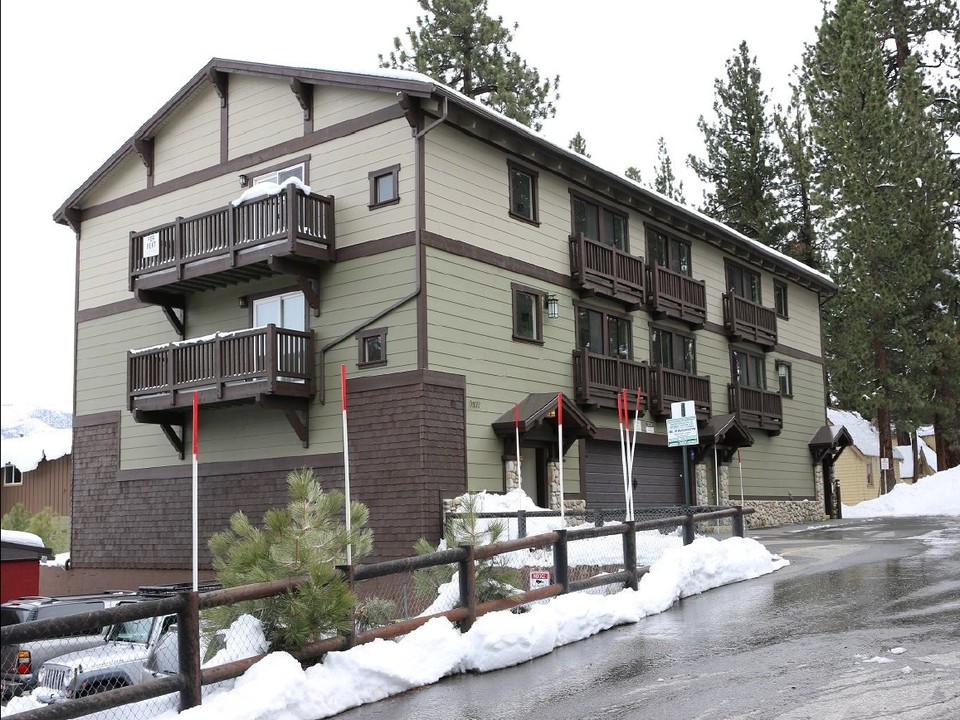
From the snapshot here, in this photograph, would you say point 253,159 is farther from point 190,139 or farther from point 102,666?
point 102,666

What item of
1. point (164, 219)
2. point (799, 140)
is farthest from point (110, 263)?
point (799, 140)

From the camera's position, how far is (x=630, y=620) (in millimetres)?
12414

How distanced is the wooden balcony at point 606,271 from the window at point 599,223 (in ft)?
1.60

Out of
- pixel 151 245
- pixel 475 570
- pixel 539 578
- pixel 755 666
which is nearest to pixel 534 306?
pixel 151 245

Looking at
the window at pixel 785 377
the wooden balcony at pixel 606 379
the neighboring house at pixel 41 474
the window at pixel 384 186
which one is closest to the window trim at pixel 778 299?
the window at pixel 785 377

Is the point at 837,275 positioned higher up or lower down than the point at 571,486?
higher up

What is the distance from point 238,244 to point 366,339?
3.28 m

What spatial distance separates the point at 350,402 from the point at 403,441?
1601 millimetres

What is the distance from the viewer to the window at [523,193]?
22766 millimetres

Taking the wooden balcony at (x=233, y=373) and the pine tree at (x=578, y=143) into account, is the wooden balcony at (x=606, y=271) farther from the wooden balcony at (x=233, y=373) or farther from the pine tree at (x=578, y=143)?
→ the pine tree at (x=578, y=143)

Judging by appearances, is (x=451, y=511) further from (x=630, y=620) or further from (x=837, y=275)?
(x=837, y=275)

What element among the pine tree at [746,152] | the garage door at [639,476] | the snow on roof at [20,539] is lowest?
the snow on roof at [20,539]

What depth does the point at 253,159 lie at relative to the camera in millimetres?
23250

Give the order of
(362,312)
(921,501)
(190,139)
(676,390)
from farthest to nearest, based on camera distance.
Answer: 1. (921,501)
2. (676,390)
3. (190,139)
4. (362,312)
